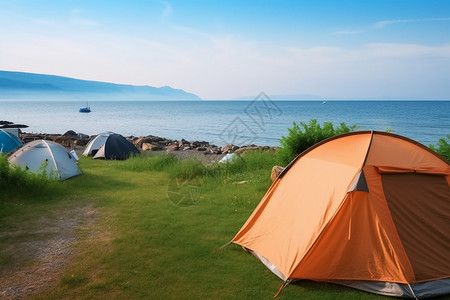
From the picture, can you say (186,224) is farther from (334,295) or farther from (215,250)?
(334,295)

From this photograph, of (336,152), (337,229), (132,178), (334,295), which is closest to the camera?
(334,295)

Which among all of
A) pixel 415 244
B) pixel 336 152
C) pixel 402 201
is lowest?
pixel 415 244

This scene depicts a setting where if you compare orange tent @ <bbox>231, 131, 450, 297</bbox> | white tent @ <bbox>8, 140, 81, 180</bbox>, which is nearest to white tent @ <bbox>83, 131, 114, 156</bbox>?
white tent @ <bbox>8, 140, 81, 180</bbox>

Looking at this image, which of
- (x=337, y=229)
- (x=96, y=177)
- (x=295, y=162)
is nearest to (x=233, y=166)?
(x=96, y=177)

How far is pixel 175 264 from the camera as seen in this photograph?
552 centimetres

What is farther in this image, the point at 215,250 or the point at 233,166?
the point at 233,166

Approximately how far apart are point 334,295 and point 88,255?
3.75 m

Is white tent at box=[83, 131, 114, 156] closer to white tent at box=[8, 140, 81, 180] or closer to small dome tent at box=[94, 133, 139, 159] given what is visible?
small dome tent at box=[94, 133, 139, 159]

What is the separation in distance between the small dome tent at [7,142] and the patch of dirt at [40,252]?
9560mm

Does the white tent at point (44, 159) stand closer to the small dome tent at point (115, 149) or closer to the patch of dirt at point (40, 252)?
the patch of dirt at point (40, 252)

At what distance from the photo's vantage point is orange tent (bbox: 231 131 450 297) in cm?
452

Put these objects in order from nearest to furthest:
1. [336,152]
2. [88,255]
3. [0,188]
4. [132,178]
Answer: [336,152]
[88,255]
[0,188]
[132,178]

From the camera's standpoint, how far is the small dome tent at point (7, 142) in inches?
624

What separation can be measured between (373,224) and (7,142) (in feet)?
52.6
